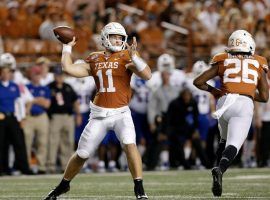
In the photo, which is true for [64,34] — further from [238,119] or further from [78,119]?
[78,119]

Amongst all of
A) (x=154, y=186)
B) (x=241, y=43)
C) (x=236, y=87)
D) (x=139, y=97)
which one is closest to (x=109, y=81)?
(x=236, y=87)

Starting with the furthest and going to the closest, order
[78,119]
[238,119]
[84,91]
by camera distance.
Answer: [84,91] < [78,119] < [238,119]

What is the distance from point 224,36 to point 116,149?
3621mm

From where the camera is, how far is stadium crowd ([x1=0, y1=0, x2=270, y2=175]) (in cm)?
1442

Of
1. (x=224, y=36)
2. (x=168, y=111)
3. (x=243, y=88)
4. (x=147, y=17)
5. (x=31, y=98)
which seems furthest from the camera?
(x=147, y=17)

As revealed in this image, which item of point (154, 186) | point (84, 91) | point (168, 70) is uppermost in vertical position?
point (168, 70)

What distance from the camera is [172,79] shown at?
1563cm

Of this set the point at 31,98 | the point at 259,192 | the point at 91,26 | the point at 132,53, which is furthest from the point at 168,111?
the point at 132,53

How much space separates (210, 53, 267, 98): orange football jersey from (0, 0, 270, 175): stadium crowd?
553 cm

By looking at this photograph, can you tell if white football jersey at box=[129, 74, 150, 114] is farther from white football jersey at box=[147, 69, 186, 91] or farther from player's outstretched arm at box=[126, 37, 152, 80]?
player's outstretched arm at box=[126, 37, 152, 80]

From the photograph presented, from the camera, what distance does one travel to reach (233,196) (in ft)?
28.6

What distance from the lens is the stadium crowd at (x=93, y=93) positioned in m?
14.4

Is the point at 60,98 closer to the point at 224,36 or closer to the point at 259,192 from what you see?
the point at 224,36

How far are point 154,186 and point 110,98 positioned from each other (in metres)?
2.45
